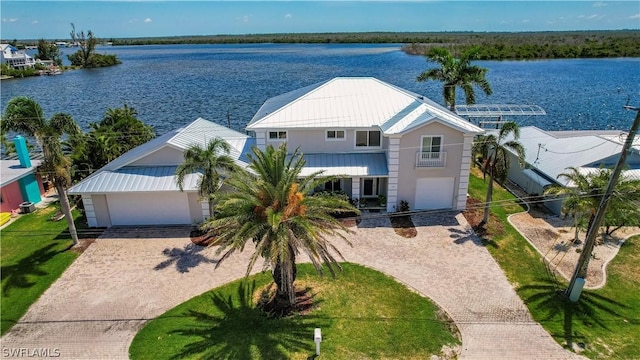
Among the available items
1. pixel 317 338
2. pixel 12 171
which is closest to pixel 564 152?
pixel 317 338

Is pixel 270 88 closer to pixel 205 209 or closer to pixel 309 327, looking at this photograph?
pixel 205 209

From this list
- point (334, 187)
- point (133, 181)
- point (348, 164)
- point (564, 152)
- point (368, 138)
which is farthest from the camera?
point (564, 152)

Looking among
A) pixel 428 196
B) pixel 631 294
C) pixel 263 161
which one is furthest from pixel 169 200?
pixel 631 294

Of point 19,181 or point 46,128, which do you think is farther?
point 19,181

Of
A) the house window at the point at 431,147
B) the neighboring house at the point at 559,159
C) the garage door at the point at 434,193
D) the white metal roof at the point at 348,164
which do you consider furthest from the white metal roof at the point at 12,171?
the neighboring house at the point at 559,159

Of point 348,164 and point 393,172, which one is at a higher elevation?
point 348,164

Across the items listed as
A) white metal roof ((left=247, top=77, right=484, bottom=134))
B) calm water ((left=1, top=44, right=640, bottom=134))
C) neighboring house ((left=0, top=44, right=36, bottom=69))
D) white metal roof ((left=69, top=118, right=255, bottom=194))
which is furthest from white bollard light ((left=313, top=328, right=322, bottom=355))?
neighboring house ((left=0, top=44, right=36, bottom=69))

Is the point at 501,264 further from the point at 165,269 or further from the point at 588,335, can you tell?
the point at 165,269
